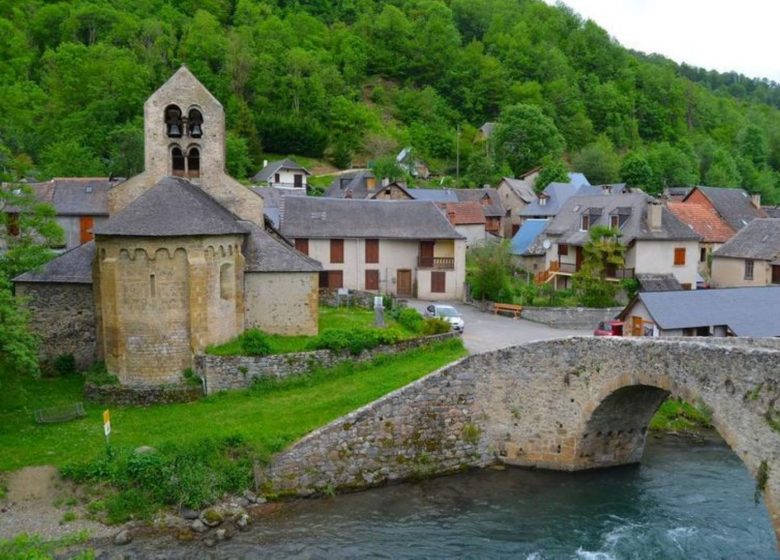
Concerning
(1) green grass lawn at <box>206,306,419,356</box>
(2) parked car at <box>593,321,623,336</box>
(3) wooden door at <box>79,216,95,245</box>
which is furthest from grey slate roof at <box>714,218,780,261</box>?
(3) wooden door at <box>79,216,95,245</box>

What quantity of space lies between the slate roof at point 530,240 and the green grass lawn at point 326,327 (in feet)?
63.7

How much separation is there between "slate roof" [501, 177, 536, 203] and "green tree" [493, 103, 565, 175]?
16.3 m

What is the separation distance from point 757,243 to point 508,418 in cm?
2864

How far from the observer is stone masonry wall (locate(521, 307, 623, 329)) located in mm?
38969

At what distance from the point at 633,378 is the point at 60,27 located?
4308 inches

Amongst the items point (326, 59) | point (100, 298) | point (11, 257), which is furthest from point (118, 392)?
point (326, 59)

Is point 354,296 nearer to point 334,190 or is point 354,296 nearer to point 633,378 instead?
point 633,378

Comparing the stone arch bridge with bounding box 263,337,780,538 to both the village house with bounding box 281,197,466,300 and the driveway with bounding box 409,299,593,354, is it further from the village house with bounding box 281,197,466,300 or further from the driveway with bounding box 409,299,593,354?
the village house with bounding box 281,197,466,300

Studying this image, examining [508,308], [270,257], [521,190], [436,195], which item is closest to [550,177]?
[521,190]

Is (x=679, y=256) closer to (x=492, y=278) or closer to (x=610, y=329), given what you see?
(x=492, y=278)

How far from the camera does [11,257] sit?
97.0 ft

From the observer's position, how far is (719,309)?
104 ft

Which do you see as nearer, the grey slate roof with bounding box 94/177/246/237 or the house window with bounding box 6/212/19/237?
the grey slate roof with bounding box 94/177/246/237

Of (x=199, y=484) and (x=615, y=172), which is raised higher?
(x=615, y=172)
